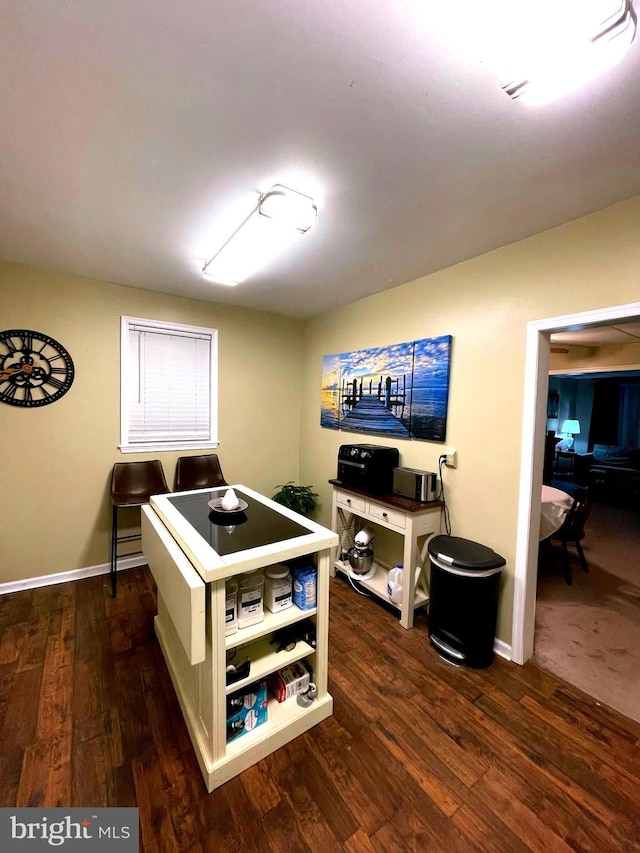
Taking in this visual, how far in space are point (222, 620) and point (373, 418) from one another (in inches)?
82.5

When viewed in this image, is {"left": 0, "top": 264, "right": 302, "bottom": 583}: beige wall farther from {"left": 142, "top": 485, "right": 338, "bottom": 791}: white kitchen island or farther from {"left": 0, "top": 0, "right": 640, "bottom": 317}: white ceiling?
{"left": 142, "top": 485, "right": 338, "bottom": 791}: white kitchen island

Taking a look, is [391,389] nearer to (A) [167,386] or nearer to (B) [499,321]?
(B) [499,321]

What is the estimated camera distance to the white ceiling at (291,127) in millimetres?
913

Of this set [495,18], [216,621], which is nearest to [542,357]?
[495,18]

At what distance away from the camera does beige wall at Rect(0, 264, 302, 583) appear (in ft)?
8.61

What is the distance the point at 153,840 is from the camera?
1145 millimetres

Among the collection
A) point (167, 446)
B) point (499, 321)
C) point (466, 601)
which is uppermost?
point (499, 321)

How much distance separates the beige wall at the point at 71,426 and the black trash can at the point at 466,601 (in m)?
2.45

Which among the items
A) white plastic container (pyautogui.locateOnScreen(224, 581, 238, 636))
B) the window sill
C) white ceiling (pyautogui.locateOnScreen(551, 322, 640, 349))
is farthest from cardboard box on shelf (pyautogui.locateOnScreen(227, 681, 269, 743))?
white ceiling (pyautogui.locateOnScreen(551, 322, 640, 349))

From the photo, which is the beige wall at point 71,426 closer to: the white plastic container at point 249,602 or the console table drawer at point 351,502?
the console table drawer at point 351,502

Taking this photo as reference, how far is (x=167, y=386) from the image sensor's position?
3264 millimetres

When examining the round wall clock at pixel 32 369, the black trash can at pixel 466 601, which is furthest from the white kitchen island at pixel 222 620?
the round wall clock at pixel 32 369

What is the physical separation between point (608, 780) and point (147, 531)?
2.34 meters

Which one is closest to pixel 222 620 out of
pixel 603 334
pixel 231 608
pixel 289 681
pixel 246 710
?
pixel 231 608
